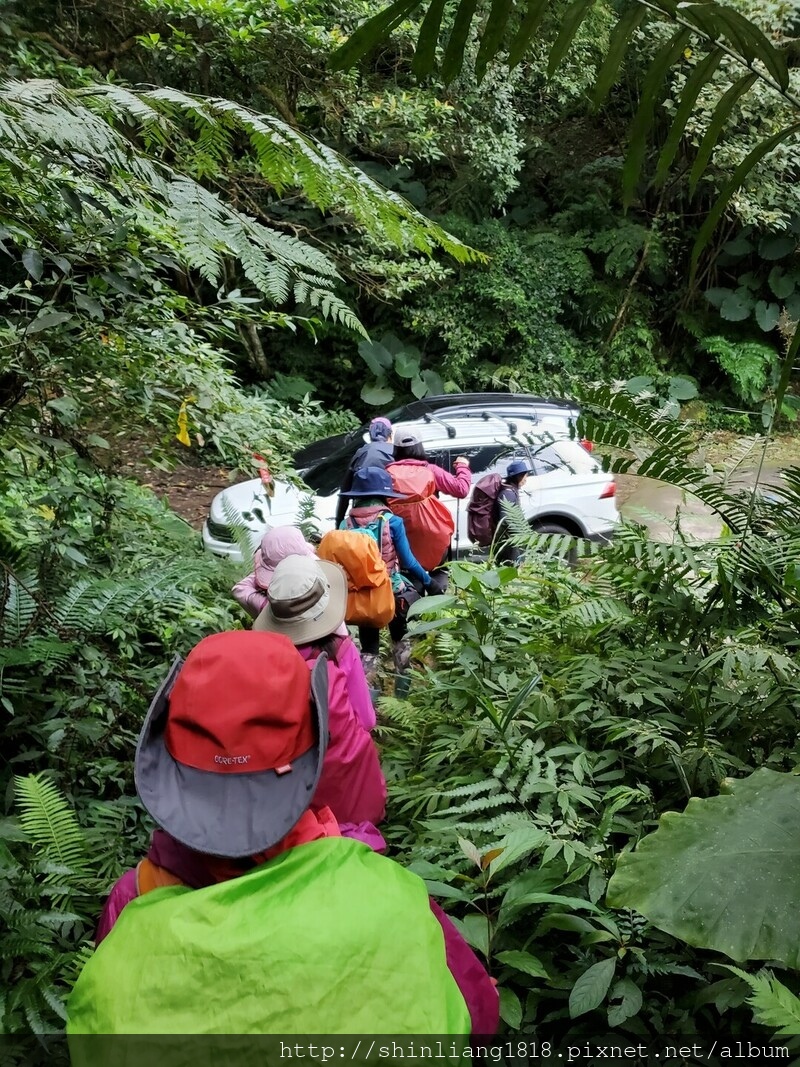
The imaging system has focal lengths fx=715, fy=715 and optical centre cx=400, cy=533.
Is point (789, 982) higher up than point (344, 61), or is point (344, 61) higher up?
point (344, 61)

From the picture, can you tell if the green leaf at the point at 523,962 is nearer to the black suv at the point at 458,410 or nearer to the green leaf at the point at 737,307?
the black suv at the point at 458,410

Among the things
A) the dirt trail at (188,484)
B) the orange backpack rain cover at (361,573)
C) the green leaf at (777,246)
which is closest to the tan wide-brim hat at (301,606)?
the orange backpack rain cover at (361,573)

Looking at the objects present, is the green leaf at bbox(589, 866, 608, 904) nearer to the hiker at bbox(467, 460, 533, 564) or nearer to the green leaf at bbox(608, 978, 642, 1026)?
the green leaf at bbox(608, 978, 642, 1026)

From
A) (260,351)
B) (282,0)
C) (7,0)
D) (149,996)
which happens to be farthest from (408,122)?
(149,996)

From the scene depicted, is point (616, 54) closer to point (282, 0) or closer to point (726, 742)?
point (726, 742)

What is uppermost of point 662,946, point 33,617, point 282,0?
point 282,0

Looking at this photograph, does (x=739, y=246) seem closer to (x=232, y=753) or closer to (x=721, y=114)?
(x=721, y=114)

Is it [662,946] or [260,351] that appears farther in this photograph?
[260,351]

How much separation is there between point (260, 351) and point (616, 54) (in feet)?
36.0

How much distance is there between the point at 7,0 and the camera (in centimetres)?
477

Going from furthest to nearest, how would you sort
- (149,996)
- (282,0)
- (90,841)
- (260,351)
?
(260,351) → (282,0) → (90,841) → (149,996)

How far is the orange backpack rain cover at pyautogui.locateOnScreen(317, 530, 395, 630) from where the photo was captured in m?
3.63

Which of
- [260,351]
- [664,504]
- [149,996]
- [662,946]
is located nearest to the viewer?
[149,996]

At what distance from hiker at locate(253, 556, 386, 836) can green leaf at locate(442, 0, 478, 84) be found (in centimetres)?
159
